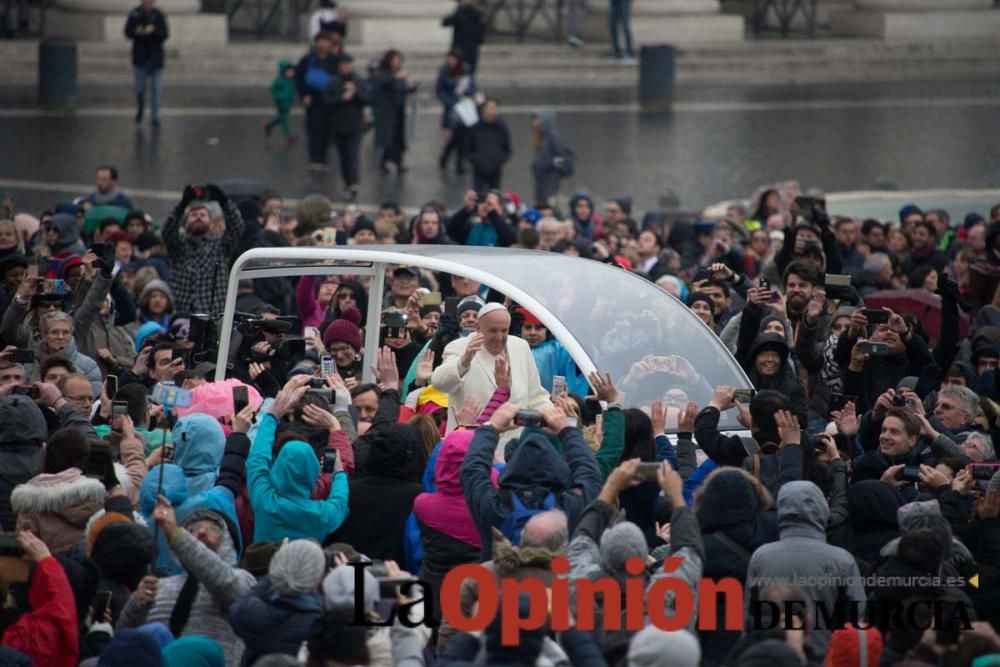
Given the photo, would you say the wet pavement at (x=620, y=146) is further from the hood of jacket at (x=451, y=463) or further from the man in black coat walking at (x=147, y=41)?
the hood of jacket at (x=451, y=463)

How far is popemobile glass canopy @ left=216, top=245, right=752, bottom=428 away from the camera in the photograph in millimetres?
9164

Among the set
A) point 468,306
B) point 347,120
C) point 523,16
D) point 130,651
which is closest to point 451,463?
point 130,651

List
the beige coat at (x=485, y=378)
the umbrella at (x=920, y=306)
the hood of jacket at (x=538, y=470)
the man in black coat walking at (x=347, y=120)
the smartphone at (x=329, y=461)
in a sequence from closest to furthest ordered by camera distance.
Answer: the hood of jacket at (x=538, y=470), the smartphone at (x=329, y=461), the beige coat at (x=485, y=378), the umbrella at (x=920, y=306), the man in black coat walking at (x=347, y=120)

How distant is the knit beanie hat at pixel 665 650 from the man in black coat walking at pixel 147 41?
19527mm

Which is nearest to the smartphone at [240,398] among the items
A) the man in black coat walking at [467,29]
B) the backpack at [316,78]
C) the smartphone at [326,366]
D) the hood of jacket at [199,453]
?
the hood of jacket at [199,453]

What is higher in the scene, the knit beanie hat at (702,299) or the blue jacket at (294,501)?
the knit beanie hat at (702,299)

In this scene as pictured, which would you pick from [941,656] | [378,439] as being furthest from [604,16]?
[941,656]

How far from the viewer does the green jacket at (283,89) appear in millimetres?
23297

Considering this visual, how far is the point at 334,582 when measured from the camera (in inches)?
245

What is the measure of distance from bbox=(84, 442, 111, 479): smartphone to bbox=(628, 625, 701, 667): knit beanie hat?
2.74 meters

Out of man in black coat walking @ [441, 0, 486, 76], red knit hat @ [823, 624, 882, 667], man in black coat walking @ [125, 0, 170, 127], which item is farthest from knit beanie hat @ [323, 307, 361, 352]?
man in black coat walking @ [441, 0, 486, 76]

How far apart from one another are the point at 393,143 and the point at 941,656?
690 inches

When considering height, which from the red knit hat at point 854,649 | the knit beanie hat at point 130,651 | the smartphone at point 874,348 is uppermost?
the smartphone at point 874,348

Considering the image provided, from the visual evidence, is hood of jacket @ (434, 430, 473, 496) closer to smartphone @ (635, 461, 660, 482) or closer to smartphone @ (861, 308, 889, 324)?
smartphone @ (635, 461, 660, 482)
